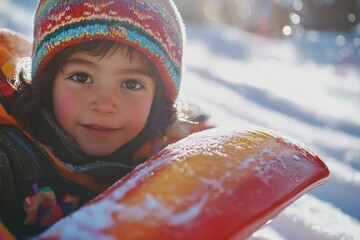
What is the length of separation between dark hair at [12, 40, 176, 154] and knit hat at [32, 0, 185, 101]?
2 centimetres

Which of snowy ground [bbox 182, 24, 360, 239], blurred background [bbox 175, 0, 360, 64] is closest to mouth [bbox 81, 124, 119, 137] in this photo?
snowy ground [bbox 182, 24, 360, 239]

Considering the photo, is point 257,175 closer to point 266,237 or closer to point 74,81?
point 266,237

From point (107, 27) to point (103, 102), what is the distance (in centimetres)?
20

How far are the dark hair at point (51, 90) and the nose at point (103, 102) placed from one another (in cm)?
11

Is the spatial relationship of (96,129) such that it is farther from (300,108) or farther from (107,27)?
(300,108)

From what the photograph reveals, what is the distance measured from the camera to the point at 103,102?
116 centimetres

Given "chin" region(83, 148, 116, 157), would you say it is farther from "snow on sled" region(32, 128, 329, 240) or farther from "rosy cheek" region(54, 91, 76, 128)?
"snow on sled" region(32, 128, 329, 240)

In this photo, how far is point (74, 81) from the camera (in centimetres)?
121

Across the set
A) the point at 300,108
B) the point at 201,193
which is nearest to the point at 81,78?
the point at 201,193

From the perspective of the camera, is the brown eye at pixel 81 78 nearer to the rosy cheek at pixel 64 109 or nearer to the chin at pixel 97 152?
the rosy cheek at pixel 64 109

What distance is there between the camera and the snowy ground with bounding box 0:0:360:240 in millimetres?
1310

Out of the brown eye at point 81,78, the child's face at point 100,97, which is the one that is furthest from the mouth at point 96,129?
the brown eye at point 81,78

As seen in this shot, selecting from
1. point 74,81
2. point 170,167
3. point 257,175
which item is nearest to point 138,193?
point 170,167

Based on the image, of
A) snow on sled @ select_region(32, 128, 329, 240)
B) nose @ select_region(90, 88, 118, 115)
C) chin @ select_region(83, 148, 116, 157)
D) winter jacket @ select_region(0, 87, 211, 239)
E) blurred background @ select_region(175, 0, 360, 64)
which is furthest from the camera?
blurred background @ select_region(175, 0, 360, 64)
